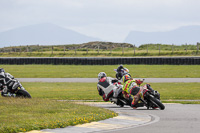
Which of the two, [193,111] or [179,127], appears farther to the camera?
[193,111]

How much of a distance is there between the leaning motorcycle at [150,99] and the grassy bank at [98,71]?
20.4m

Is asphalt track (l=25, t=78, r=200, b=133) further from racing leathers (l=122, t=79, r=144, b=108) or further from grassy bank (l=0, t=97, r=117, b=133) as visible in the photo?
racing leathers (l=122, t=79, r=144, b=108)

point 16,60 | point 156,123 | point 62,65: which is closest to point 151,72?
point 62,65

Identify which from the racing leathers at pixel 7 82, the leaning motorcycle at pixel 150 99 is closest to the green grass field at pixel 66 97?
the racing leathers at pixel 7 82

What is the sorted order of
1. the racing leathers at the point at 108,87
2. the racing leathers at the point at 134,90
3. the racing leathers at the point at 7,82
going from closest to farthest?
1. the racing leathers at the point at 134,90
2. the racing leathers at the point at 108,87
3. the racing leathers at the point at 7,82

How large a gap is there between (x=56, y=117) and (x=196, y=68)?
100 feet

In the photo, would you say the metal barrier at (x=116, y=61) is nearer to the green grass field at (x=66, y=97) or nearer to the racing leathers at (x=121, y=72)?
the green grass field at (x=66, y=97)

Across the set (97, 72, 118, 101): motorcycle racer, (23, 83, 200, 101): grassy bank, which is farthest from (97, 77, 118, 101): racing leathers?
(23, 83, 200, 101): grassy bank

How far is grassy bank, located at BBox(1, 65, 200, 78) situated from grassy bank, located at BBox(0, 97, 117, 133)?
21.5m

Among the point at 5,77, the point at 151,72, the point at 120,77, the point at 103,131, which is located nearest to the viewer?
the point at 103,131

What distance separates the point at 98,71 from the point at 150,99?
25.5 m

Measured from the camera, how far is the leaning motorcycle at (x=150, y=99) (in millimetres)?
16078

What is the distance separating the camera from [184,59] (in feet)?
144

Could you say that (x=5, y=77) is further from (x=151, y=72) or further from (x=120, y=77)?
(x=151, y=72)
